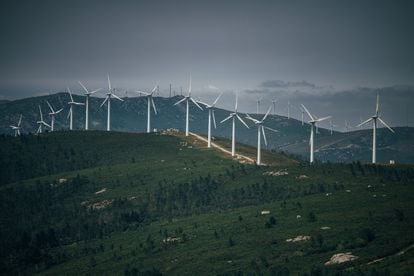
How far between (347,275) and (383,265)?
10683 millimetres

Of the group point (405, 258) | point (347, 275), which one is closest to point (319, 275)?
point (347, 275)

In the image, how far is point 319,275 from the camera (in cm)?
19912

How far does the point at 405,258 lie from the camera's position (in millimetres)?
199000

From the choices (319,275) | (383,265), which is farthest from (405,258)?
(319,275)

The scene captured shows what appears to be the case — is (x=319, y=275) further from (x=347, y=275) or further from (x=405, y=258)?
(x=405, y=258)

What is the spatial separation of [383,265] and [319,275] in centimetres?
1631

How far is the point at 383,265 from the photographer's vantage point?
198625 mm

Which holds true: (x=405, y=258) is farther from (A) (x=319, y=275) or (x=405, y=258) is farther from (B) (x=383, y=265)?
(A) (x=319, y=275)

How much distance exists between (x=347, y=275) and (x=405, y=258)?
16.4 meters

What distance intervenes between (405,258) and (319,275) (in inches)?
873

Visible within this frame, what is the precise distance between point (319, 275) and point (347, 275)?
7713 mm
